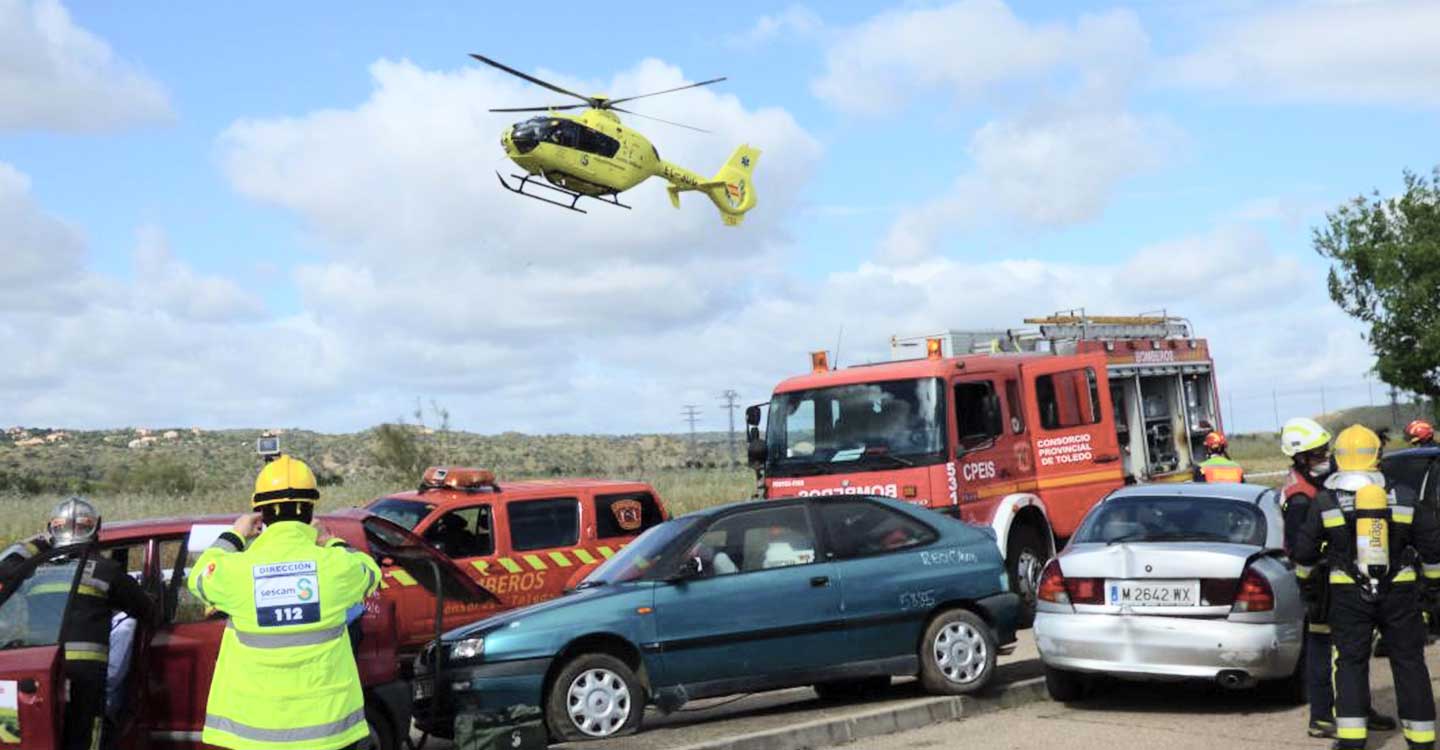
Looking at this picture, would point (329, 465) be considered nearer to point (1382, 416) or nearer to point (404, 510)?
point (1382, 416)

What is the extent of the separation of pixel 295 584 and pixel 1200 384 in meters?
16.7

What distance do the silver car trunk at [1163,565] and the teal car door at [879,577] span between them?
103 centimetres

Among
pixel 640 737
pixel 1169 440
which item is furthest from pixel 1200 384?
pixel 640 737

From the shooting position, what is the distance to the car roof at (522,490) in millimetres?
13664

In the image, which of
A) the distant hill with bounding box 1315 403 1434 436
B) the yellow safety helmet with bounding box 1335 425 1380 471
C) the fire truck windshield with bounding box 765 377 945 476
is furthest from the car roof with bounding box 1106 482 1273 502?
the distant hill with bounding box 1315 403 1434 436

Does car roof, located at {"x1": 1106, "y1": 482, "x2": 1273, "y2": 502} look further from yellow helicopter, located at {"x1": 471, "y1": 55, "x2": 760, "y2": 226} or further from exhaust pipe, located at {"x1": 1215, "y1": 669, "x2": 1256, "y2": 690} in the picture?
yellow helicopter, located at {"x1": 471, "y1": 55, "x2": 760, "y2": 226}

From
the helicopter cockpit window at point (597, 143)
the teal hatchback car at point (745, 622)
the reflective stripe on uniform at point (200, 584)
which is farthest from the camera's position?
the helicopter cockpit window at point (597, 143)

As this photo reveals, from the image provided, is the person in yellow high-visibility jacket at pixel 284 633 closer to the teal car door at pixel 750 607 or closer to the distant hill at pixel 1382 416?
the teal car door at pixel 750 607

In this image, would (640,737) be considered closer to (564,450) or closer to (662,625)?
(662,625)

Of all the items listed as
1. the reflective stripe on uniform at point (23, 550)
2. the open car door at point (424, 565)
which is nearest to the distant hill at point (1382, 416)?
the open car door at point (424, 565)

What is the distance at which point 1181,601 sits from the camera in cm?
959

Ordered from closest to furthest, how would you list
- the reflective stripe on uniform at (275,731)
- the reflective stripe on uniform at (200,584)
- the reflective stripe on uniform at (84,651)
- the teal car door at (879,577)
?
the reflective stripe on uniform at (275,731), the reflective stripe on uniform at (200,584), the reflective stripe on uniform at (84,651), the teal car door at (879,577)

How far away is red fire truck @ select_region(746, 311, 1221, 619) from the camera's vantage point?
1505 cm

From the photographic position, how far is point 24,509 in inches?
1213
